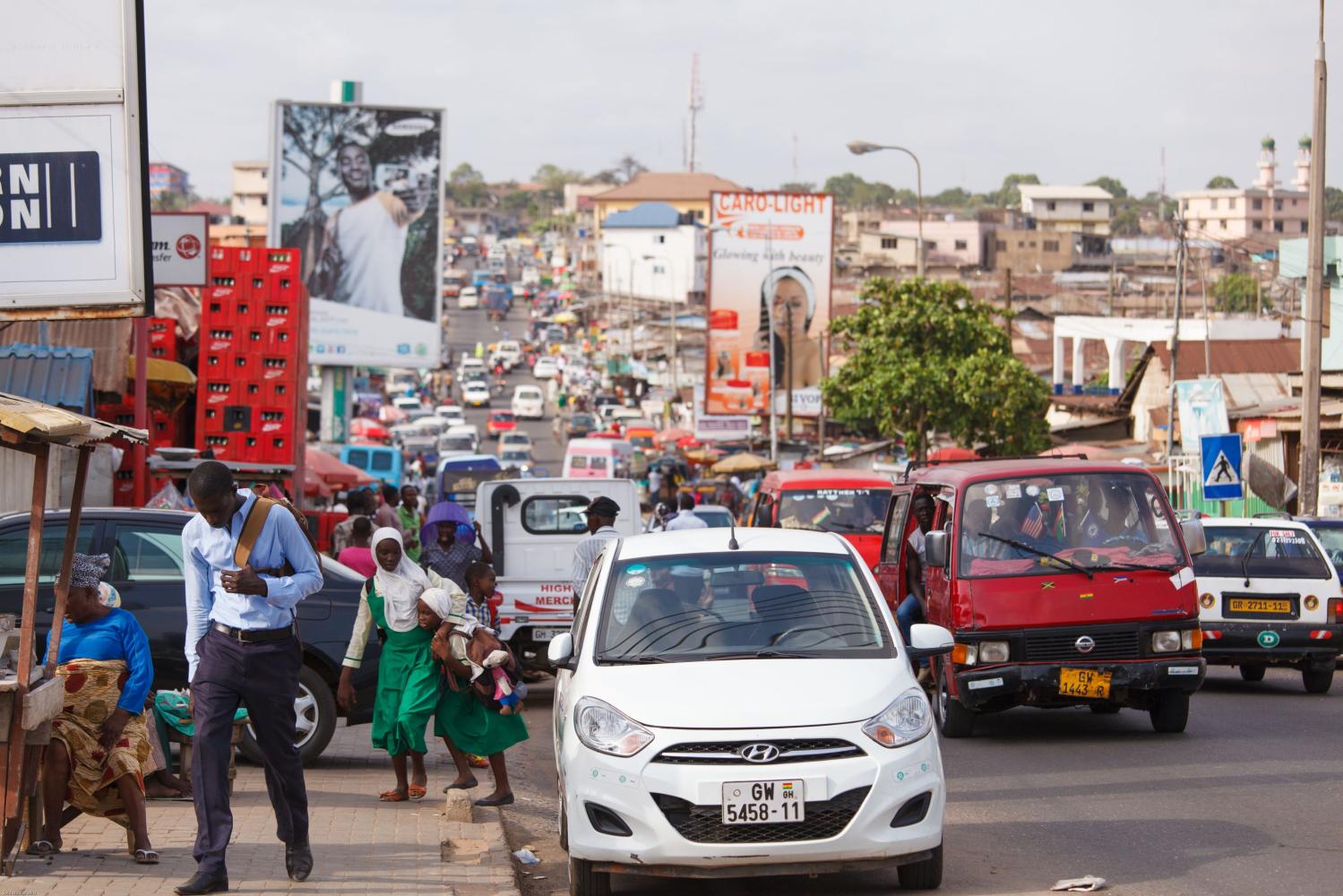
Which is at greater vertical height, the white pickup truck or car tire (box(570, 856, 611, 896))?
the white pickup truck

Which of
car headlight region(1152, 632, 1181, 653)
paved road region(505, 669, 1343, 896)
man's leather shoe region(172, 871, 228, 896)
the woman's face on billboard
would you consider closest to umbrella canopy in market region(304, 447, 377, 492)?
the woman's face on billboard

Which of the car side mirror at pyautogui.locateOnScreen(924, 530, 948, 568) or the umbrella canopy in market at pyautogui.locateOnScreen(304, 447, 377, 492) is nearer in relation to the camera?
the car side mirror at pyautogui.locateOnScreen(924, 530, 948, 568)

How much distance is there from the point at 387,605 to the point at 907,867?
3698 millimetres

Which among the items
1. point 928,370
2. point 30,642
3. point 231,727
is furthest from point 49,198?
point 928,370

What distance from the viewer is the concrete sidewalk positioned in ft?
24.3

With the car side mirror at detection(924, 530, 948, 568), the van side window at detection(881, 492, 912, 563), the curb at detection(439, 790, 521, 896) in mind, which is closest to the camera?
the curb at detection(439, 790, 521, 896)

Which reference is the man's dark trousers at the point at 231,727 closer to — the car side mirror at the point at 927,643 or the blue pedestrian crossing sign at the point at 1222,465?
the car side mirror at the point at 927,643

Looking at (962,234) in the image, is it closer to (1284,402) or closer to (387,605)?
(1284,402)

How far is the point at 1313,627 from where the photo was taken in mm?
15594

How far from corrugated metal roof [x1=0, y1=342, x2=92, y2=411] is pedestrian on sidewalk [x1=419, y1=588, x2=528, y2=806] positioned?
9835mm

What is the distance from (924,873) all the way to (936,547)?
494 cm

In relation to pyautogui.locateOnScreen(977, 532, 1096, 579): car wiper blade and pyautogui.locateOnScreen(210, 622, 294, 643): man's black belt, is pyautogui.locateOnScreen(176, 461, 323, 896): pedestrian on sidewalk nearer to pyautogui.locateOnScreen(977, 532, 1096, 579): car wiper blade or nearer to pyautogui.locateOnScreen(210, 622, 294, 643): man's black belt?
pyautogui.locateOnScreen(210, 622, 294, 643): man's black belt

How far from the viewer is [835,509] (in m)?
A: 19.5

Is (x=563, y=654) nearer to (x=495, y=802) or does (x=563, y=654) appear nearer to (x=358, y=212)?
(x=495, y=802)
